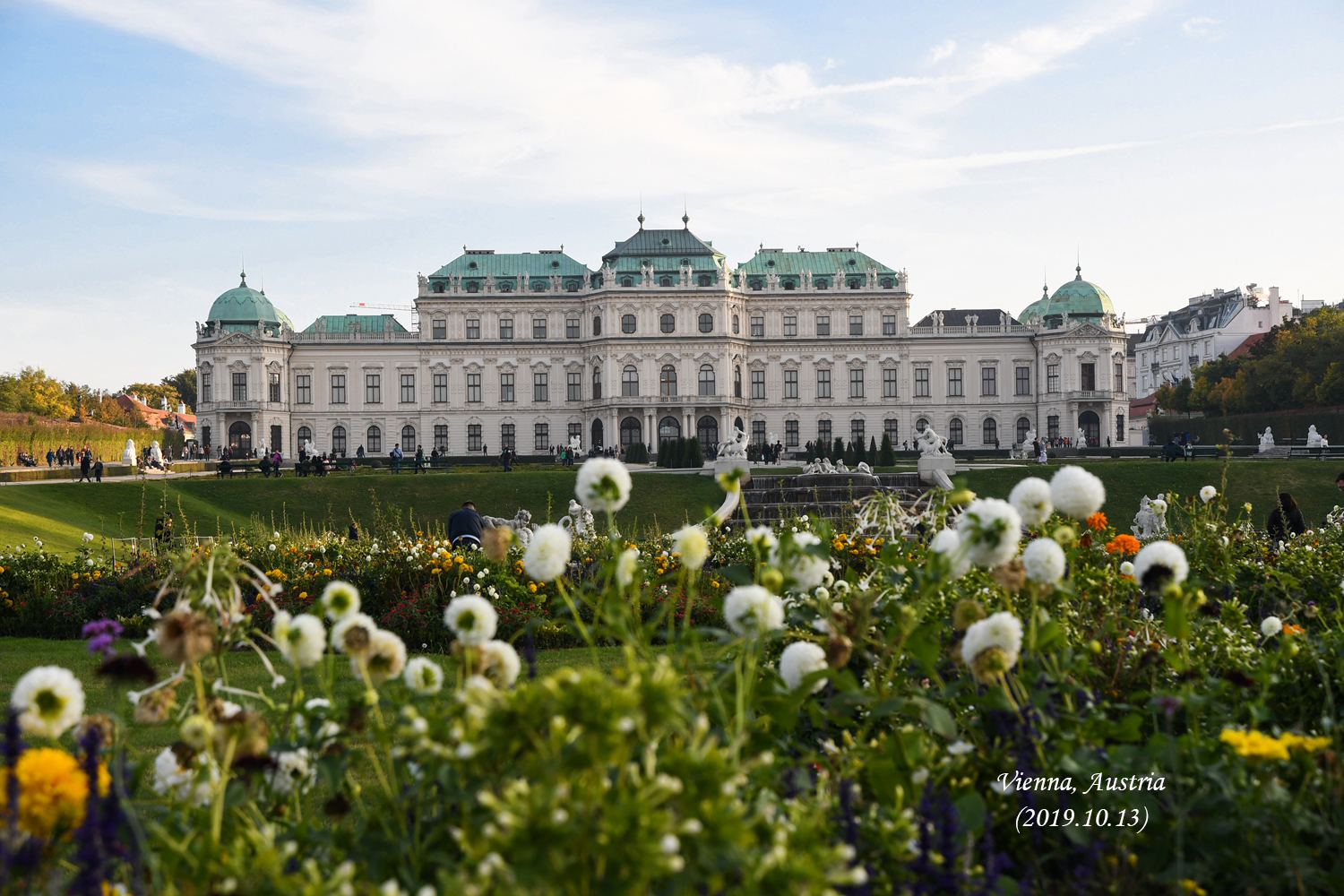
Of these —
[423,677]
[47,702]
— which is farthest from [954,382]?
[47,702]

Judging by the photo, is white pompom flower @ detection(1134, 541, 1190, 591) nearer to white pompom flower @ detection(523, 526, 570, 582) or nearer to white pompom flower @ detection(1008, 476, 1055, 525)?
white pompom flower @ detection(1008, 476, 1055, 525)

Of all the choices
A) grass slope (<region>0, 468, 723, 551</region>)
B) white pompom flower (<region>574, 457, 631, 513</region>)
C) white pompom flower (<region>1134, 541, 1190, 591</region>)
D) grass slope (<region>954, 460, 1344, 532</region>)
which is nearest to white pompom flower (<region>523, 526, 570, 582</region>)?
white pompom flower (<region>574, 457, 631, 513</region>)

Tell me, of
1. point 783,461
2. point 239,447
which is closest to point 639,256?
point 783,461

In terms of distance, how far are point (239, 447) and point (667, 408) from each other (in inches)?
956

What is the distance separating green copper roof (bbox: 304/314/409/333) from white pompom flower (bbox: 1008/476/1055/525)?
59.3 metres

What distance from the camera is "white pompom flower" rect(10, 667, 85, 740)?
2.08 metres

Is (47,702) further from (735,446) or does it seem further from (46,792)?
(735,446)

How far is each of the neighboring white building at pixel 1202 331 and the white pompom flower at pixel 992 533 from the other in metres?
76.5

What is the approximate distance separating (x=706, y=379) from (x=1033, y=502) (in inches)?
2123

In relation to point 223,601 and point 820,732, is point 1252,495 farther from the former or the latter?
point 223,601

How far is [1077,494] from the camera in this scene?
2.87 meters

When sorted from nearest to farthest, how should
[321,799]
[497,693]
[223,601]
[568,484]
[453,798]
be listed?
[497,693], [453,798], [223,601], [321,799], [568,484]

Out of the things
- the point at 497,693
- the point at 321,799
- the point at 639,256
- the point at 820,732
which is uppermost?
the point at 639,256

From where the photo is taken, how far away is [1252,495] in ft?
88.1
